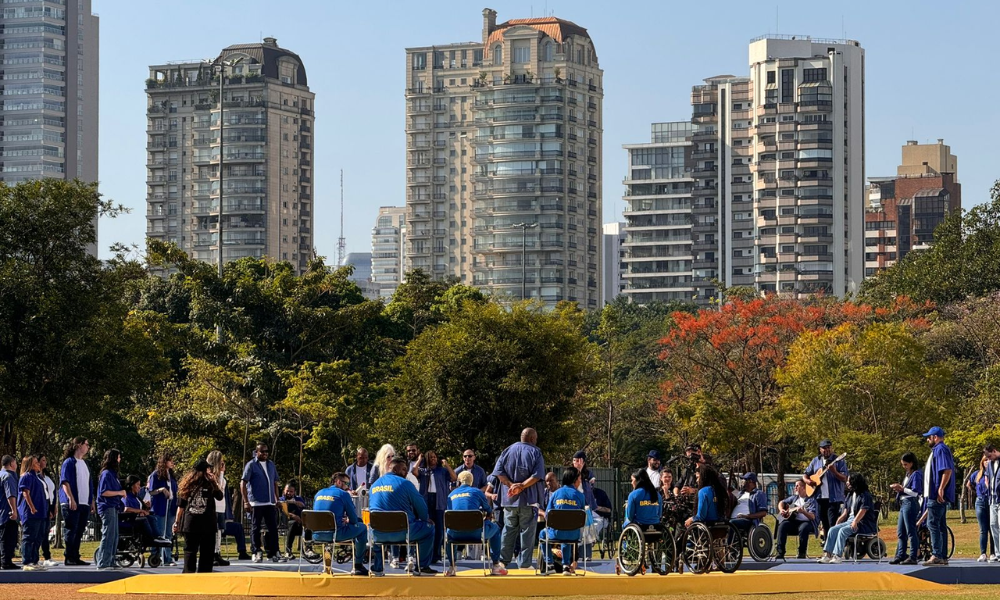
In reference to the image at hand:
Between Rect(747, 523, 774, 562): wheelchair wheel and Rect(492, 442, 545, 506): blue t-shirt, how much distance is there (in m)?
4.45

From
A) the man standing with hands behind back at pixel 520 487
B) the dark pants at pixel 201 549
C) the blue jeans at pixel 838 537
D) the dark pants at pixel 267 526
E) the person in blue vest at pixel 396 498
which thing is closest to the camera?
the person in blue vest at pixel 396 498

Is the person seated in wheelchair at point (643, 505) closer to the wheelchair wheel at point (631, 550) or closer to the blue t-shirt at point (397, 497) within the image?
the wheelchair wheel at point (631, 550)

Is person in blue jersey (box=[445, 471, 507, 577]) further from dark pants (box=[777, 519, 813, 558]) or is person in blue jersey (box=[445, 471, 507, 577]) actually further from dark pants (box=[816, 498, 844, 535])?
dark pants (box=[816, 498, 844, 535])

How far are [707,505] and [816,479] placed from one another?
186 inches

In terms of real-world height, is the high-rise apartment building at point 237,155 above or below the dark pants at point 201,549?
above

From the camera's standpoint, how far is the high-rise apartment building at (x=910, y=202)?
153 m

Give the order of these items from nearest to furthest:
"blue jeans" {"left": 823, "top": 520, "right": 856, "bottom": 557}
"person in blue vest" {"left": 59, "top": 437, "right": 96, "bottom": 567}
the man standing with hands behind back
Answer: the man standing with hands behind back, "person in blue vest" {"left": 59, "top": 437, "right": 96, "bottom": 567}, "blue jeans" {"left": 823, "top": 520, "right": 856, "bottom": 557}

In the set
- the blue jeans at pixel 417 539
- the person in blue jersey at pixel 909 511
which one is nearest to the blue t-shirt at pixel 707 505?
the person in blue jersey at pixel 909 511

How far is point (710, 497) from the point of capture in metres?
19.8

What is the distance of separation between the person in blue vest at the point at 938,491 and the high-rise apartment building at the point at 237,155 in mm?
134169

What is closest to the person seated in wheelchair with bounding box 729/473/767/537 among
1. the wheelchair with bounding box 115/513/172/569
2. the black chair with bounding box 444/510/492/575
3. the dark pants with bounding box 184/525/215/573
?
the black chair with bounding box 444/510/492/575

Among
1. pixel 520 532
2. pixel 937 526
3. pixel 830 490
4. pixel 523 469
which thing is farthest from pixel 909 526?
pixel 523 469

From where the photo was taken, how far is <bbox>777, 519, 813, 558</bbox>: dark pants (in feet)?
78.6

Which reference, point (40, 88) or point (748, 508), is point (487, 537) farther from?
point (40, 88)
